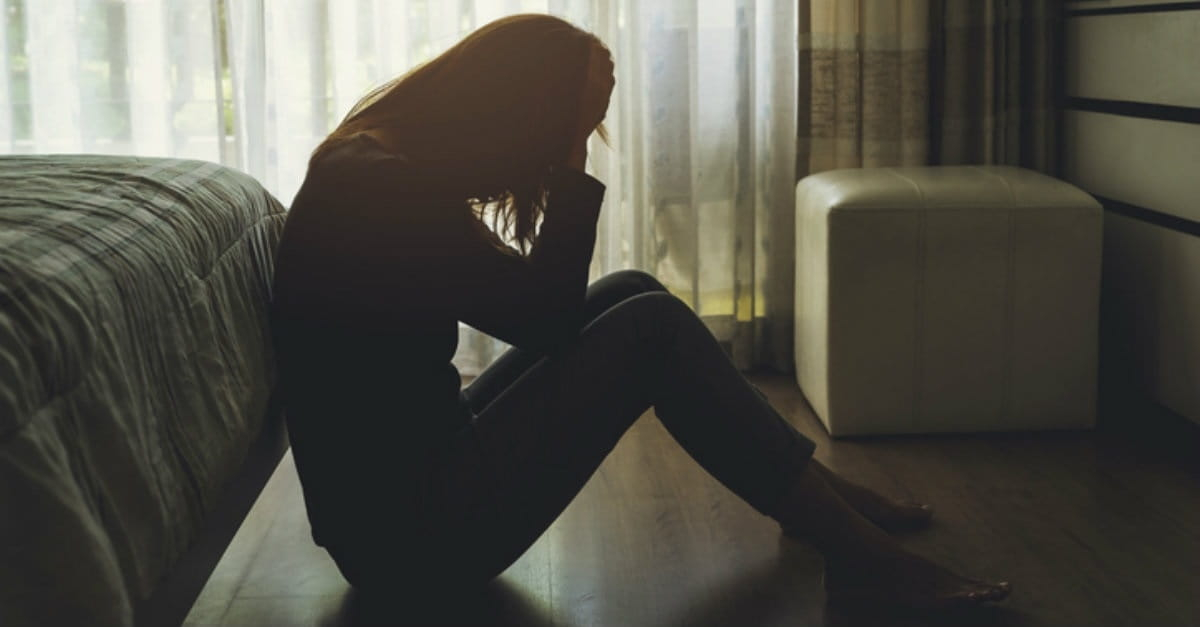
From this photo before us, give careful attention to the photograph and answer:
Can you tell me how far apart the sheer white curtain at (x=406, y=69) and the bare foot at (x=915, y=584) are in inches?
54.9

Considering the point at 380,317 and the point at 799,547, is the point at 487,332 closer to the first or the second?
the point at 380,317

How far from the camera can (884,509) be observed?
2.05 metres

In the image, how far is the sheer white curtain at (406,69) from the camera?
2986 millimetres

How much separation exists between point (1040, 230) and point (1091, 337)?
239 mm

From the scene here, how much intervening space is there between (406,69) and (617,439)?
1583 millimetres

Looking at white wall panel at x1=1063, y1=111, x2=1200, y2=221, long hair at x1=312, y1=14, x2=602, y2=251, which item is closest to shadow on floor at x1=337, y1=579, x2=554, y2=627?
long hair at x1=312, y1=14, x2=602, y2=251

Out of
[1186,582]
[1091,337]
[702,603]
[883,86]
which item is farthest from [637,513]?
[883,86]

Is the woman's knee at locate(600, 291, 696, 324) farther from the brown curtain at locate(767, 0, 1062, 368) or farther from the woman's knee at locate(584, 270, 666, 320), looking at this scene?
the brown curtain at locate(767, 0, 1062, 368)

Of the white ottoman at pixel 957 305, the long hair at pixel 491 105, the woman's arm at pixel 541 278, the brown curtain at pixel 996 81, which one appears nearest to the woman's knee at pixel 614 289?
the woman's arm at pixel 541 278

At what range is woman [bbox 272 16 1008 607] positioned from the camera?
4.99ft

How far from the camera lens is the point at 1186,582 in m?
1.85

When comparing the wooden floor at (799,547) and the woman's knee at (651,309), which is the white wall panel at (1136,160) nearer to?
the wooden floor at (799,547)

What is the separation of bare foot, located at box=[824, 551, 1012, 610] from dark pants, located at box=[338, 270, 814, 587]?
6.2 inches

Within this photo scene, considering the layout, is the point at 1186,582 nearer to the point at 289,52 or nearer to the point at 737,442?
the point at 737,442
